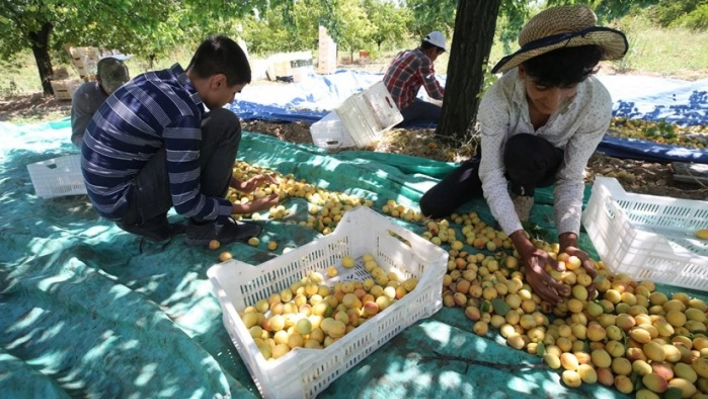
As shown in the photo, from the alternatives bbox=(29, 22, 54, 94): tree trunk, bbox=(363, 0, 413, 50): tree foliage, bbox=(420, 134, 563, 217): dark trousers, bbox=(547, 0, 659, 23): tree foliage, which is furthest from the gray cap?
bbox=(363, 0, 413, 50): tree foliage

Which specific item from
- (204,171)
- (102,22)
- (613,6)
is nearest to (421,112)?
(613,6)

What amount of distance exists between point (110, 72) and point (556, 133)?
3.38 metres

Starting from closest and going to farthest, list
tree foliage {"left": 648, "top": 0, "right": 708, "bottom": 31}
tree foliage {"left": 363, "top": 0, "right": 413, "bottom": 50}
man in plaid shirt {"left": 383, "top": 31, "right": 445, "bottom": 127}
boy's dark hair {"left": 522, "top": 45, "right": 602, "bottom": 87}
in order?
boy's dark hair {"left": 522, "top": 45, "right": 602, "bottom": 87} < man in plaid shirt {"left": 383, "top": 31, "right": 445, "bottom": 127} < tree foliage {"left": 648, "top": 0, "right": 708, "bottom": 31} < tree foliage {"left": 363, "top": 0, "right": 413, "bottom": 50}

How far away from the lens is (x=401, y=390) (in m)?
1.42

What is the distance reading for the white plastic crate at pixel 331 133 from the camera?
4305 millimetres

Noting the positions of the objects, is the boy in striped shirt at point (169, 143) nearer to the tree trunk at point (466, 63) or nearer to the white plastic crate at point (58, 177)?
the white plastic crate at point (58, 177)

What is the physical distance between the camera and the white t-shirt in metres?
1.95

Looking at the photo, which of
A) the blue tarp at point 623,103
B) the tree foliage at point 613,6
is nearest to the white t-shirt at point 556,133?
the blue tarp at point 623,103

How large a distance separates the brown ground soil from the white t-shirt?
1273mm

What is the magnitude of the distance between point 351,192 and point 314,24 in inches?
600

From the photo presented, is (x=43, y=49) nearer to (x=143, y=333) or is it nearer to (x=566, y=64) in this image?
(x=143, y=333)

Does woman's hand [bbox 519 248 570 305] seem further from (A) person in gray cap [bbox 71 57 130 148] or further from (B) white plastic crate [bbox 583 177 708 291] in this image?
(A) person in gray cap [bbox 71 57 130 148]

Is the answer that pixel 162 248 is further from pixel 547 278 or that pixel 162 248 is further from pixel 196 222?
A: pixel 547 278

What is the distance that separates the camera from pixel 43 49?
28.7ft
